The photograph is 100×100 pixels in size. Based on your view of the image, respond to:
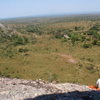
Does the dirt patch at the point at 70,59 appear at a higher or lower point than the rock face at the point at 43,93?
lower

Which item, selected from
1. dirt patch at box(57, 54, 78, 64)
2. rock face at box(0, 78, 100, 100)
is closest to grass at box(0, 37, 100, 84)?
dirt patch at box(57, 54, 78, 64)

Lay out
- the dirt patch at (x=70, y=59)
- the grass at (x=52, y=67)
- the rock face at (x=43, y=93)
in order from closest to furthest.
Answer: the rock face at (x=43, y=93)
the grass at (x=52, y=67)
the dirt patch at (x=70, y=59)

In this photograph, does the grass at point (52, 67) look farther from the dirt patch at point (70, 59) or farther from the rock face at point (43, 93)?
the rock face at point (43, 93)

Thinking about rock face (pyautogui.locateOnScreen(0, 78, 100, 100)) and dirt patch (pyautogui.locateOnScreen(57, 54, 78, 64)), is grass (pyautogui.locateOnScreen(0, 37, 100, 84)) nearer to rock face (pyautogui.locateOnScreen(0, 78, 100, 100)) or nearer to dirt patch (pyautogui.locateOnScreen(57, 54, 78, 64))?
dirt patch (pyautogui.locateOnScreen(57, 54, 78, 64))

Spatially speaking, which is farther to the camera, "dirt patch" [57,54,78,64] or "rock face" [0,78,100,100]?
"dirt patch" [57,54,78,64]

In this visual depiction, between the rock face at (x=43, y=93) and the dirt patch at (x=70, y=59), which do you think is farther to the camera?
the dirt patch at (x=70, y=59)

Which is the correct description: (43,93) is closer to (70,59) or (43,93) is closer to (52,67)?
(52,67)

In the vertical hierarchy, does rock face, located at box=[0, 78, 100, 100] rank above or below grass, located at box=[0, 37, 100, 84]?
above

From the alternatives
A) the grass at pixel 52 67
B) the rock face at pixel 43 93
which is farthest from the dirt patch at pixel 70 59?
the rock face at pixel 43 93

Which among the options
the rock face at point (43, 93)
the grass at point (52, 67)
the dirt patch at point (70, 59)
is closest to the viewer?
the rock face at point (43, 93)

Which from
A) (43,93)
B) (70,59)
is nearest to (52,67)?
(70,59)

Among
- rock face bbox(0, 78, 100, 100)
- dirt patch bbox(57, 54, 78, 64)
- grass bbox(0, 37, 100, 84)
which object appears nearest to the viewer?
rock face bbox(0, 78, 100, 100)

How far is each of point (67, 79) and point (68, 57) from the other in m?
8.33

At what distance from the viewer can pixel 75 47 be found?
3206cm
